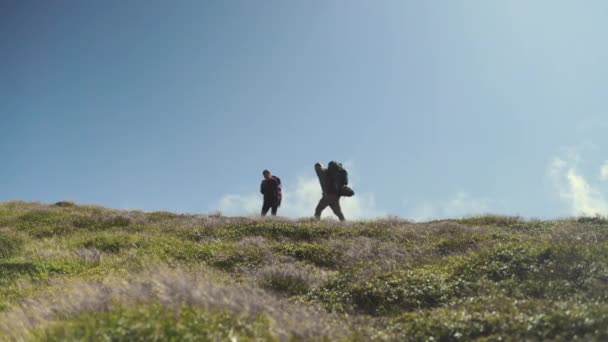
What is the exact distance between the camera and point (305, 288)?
9.52 m

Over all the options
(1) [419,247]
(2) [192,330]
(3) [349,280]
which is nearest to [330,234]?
(1) [419,247]

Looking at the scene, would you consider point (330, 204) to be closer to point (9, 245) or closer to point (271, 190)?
point (271, 190)

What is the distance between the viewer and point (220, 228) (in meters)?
17.2

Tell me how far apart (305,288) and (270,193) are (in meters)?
15.8

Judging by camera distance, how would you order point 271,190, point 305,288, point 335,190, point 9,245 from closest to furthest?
1. point 305,288
2. point 9,245
3. point 335,190
4. point 271,190

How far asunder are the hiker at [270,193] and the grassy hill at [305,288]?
9179 mm

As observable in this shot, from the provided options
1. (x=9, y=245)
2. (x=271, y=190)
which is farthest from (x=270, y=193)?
(x=9, y=245)

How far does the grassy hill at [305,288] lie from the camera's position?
5812 millimetres

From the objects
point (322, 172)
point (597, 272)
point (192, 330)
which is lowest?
point (192, 330)

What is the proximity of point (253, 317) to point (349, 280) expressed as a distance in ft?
12.0

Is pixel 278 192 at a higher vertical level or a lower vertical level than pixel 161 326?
higher

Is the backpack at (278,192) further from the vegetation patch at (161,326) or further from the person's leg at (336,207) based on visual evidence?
the vegetation patch at (161,326)

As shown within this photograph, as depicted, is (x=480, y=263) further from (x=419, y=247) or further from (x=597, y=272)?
(x=419, y=247)

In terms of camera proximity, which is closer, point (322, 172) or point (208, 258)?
point (208, 258)
